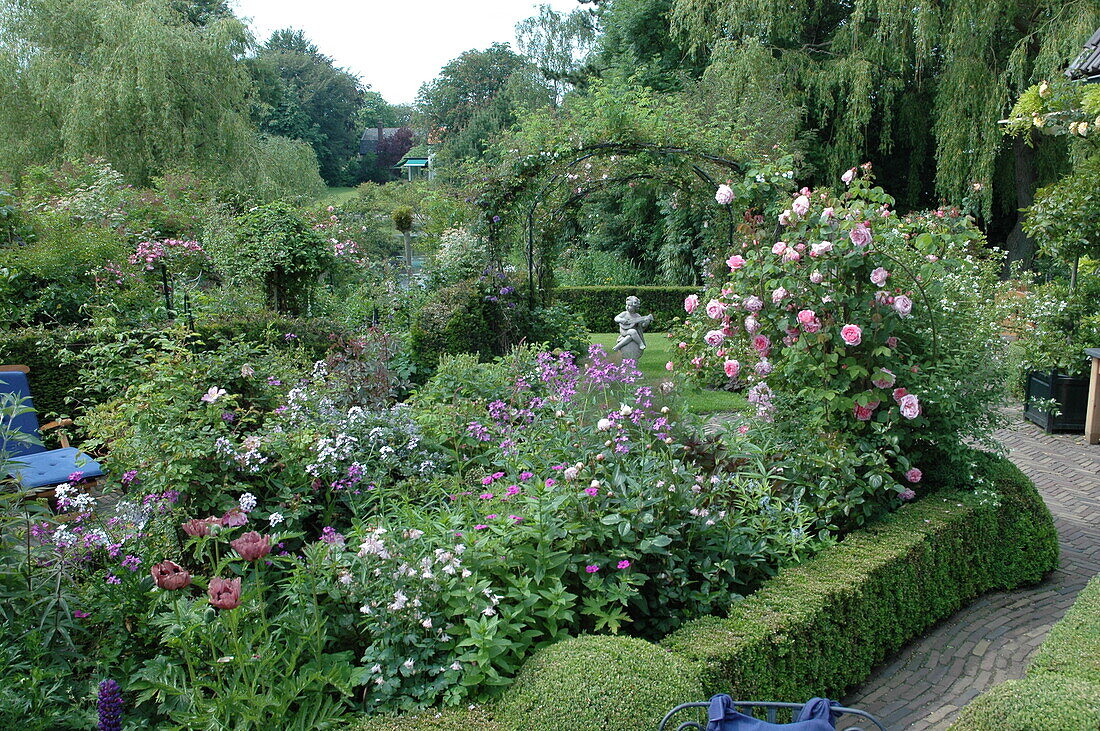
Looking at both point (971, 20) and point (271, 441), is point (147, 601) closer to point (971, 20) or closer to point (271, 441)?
point (271, 441)

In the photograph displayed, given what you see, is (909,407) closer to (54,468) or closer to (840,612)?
(840,612)

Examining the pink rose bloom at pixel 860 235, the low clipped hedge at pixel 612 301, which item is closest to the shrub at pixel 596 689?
the pink rose bloom at pixel 860 235

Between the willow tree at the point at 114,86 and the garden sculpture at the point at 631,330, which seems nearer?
the garden sculpture at the point at 631,330

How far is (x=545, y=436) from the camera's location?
395 centimetres

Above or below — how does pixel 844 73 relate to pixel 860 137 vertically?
above

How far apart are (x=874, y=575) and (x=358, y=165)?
4552cm

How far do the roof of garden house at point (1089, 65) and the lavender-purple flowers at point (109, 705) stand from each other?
879 cm

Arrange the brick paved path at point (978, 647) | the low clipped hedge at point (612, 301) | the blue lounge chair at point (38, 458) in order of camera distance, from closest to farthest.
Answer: the brick paved path at point (978, 647), the blue lounge chair at point (38, 458), the low clipped hedge at point (612, 301)

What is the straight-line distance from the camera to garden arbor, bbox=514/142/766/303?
8703mm

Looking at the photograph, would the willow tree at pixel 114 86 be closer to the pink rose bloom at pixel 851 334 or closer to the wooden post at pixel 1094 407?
the pink rose bloom at pixel 851 334

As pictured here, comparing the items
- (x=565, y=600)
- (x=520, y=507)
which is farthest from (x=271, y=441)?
(x=565, y=600)

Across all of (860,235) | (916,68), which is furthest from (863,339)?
(916,68)

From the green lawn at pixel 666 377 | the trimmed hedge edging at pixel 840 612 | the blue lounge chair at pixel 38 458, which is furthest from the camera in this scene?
the green lawn at pixel 666 377

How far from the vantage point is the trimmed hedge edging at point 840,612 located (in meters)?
2.26
